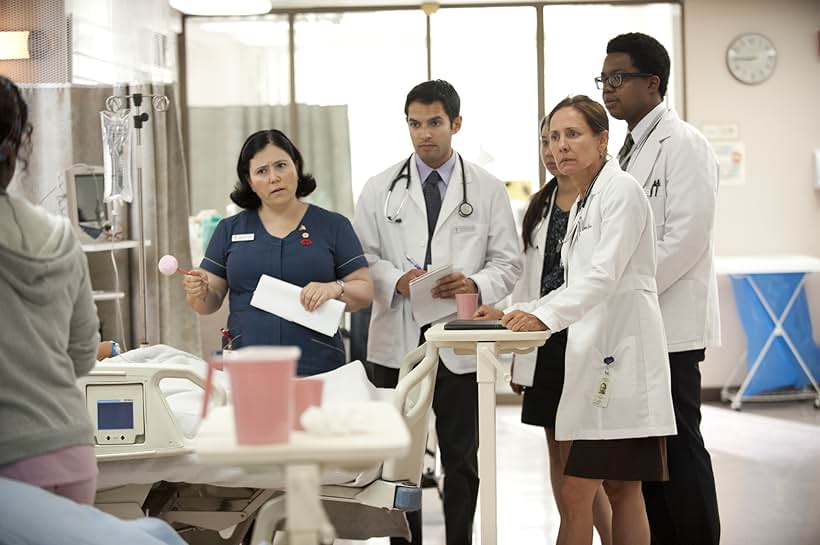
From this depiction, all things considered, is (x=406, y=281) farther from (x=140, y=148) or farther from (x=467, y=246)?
(x=140, y=148)

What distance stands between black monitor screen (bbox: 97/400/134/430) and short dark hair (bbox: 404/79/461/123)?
1.25 m

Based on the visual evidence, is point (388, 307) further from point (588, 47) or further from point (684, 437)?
point (588, 47)

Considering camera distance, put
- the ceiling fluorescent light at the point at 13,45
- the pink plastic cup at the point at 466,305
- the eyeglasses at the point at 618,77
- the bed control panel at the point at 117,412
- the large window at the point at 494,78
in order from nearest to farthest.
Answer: the bed control panel at the point at 117,412 < the pink plastic cup at the point at 466,305 < the eyeglasses at the point at 618,77 < the ceiling fluorescent light at the point at 13,45 < the large window at the point at 494,78

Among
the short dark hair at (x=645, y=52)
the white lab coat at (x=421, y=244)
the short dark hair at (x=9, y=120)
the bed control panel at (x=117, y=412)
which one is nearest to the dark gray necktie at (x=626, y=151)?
the short dark hair at (x=645, y=52)

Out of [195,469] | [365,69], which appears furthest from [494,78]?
[195,469]

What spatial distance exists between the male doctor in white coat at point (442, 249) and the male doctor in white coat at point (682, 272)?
1.66 ft

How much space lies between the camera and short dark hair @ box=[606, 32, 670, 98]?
9.84 feet

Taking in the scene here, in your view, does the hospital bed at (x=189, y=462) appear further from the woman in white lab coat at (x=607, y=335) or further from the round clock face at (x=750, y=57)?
the round clock face at (x=750, y=57)

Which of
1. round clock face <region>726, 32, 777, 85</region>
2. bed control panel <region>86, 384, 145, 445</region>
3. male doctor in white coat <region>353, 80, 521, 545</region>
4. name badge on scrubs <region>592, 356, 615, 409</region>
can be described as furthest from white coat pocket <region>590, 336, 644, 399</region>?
round clock face <region>726, 32, 777, 85</region>

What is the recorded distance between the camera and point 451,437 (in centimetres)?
312

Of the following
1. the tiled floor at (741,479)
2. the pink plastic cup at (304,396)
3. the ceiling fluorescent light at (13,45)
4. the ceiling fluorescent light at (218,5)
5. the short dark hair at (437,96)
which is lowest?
the tiled floor at (741,479)

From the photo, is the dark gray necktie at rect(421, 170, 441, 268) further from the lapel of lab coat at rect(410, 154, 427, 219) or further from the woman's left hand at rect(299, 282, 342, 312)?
the woman's left hand at rect(299, 282, 342, 312)

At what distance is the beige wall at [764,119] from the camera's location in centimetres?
643

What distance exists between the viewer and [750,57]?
6.43m
